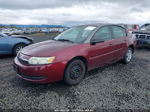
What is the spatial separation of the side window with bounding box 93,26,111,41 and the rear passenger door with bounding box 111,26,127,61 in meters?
0.25

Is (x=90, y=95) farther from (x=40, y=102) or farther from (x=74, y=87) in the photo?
(x=40, y=102)

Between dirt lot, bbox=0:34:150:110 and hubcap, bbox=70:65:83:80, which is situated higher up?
hubcap, bbox=70:65:83:80

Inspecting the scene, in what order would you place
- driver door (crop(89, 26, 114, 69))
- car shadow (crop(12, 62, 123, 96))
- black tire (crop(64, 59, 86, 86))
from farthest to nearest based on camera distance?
1. driver door (crop(89, 26, 114, 69))
2. black tire (crop(64, 59, 86, 86))
3. car shadow (crop(12, 62, 123, 96))

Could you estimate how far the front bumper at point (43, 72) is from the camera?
2682mm

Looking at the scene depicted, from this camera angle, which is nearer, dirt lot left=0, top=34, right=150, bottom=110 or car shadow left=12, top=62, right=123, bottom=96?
dirt lot left=0, top=34, right=150, bottom=110

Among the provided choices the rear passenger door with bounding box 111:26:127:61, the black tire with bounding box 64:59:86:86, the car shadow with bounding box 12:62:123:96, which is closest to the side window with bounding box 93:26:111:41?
the rear passenger door with bounding box 111:26:127:61

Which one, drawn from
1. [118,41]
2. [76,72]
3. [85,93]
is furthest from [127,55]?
[85,93]

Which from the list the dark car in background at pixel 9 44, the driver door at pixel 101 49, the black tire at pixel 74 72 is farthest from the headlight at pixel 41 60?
the dark car in background at pixel 9 44

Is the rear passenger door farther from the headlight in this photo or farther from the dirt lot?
the headlight

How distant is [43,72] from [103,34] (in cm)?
210

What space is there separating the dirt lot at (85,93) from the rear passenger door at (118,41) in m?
0.78

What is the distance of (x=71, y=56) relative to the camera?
2902mm

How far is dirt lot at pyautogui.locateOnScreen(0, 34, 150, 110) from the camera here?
2410 millimetres

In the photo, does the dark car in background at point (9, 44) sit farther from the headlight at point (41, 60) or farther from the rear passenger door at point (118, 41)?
the rear passenger door at point (118, 41)
